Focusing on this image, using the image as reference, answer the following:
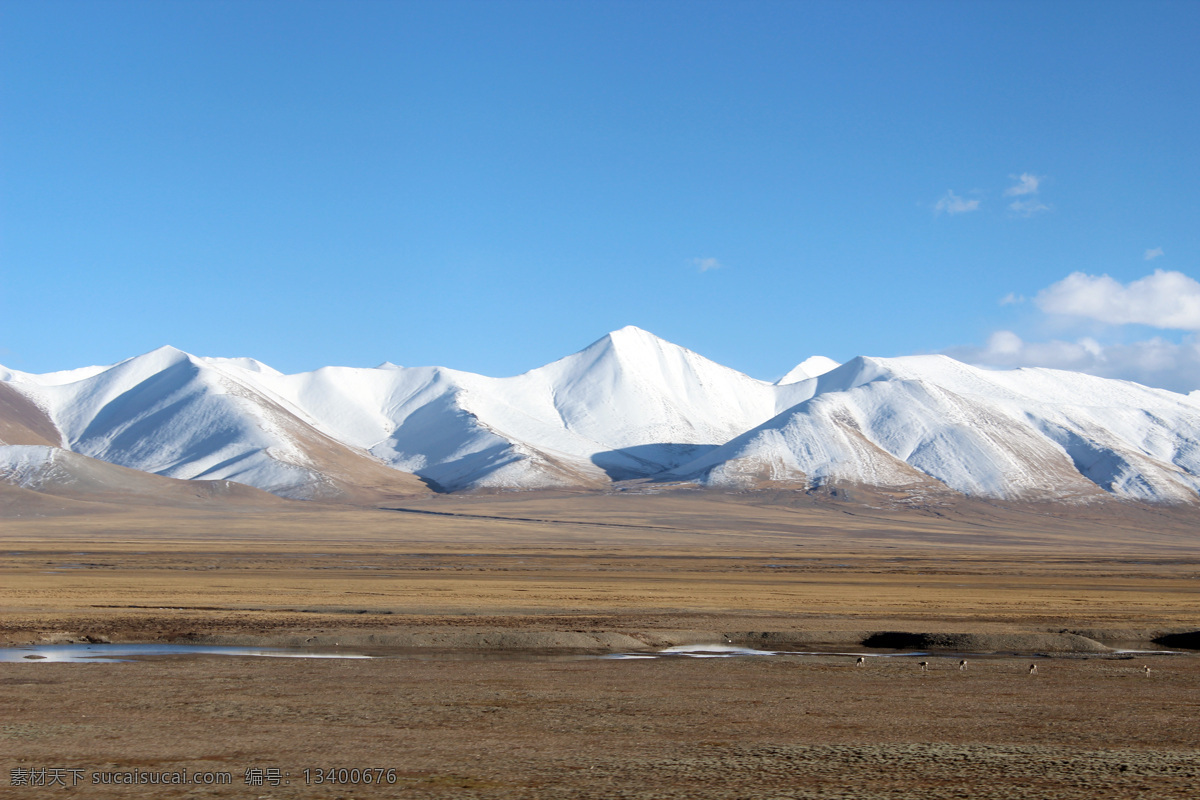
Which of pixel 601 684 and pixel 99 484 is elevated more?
pixel 601 684

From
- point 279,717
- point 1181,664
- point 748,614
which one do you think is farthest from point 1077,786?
point 748,614

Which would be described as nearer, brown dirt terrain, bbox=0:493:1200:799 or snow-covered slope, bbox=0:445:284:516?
brown dirt terrain, bbox=0:493:1200:799

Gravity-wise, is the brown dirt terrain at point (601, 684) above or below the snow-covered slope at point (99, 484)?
above

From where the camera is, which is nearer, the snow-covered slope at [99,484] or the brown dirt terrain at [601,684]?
the brown dirt terrain at [601,684]

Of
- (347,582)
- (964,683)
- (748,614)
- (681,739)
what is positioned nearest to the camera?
(681,739)

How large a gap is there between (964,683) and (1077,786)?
1122cm

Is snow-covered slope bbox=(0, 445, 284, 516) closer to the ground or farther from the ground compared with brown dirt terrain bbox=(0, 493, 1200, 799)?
closer to the ground

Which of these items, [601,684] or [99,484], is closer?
[601,684]

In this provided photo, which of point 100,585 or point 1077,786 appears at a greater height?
point 1077,786

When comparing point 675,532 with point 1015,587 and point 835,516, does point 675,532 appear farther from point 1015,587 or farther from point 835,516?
point 1015,587

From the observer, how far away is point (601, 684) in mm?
23953

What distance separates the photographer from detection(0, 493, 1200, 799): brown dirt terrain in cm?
1516

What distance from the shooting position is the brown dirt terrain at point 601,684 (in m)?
15.2

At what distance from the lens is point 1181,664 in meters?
29.3
